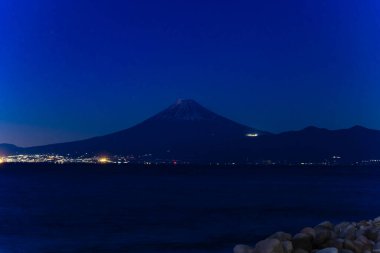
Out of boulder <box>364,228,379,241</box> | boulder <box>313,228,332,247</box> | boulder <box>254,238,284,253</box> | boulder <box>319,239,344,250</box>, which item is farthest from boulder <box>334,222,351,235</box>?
boulder <box>254,238,284,253</box>

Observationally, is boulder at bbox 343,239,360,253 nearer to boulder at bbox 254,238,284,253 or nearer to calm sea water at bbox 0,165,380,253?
boulder at bbox 254,238,284,253

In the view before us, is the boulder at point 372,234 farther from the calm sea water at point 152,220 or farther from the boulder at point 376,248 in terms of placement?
the calm sea water at point 152,220

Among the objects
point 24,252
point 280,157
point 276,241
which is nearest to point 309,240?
point 276,241

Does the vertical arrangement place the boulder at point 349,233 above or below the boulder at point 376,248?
above

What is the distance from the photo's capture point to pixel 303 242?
1211 centimetres

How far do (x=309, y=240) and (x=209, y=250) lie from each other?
7.35m

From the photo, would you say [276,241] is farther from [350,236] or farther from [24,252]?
[24,252]

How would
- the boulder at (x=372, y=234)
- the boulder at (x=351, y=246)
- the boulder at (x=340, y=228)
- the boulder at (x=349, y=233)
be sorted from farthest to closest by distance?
the boulder at (x=340, y=228)
the boulder at (x=349, y=233)
the boulder at (x=372, y=234)
the boulder at (x=351, y=246)

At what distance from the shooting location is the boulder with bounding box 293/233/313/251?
1205cm

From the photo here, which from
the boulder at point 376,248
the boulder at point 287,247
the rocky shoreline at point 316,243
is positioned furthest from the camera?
the boulder at point 376,248

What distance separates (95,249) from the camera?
19797 mm

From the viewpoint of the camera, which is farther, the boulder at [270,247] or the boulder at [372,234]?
the boulder at [372,234]

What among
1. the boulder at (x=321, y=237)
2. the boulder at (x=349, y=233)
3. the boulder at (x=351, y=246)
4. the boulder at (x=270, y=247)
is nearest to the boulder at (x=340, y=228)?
the boulder at (x=349, y=233)

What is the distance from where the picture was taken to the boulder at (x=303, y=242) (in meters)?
12.1
